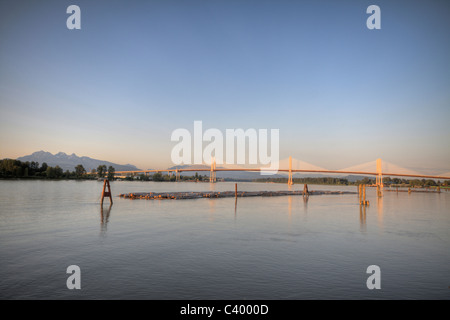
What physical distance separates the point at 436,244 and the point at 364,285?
8.84 meters

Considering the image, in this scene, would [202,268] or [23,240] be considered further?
[23,240]

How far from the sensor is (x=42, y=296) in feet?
22.0

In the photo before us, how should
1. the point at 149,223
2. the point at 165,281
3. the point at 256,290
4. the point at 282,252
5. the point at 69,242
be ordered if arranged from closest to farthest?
the point at 256,290 < the point at 165,281 < the point at 282,252 < the point at 69,242 < the point at 149,223

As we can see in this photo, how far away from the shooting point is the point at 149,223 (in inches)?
710

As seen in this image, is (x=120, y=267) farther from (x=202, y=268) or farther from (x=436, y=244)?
(x=436, y=244)

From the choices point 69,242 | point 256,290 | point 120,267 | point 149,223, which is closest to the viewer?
point 256,290

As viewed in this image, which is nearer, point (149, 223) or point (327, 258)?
point (327, 258)

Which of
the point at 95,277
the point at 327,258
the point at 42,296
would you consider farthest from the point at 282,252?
the point at 42,296

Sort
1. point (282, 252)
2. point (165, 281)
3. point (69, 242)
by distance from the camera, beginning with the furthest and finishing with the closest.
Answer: point (69, 242), point (282, 252), point (165, 281)

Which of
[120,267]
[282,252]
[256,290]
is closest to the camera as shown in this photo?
[256,290]
